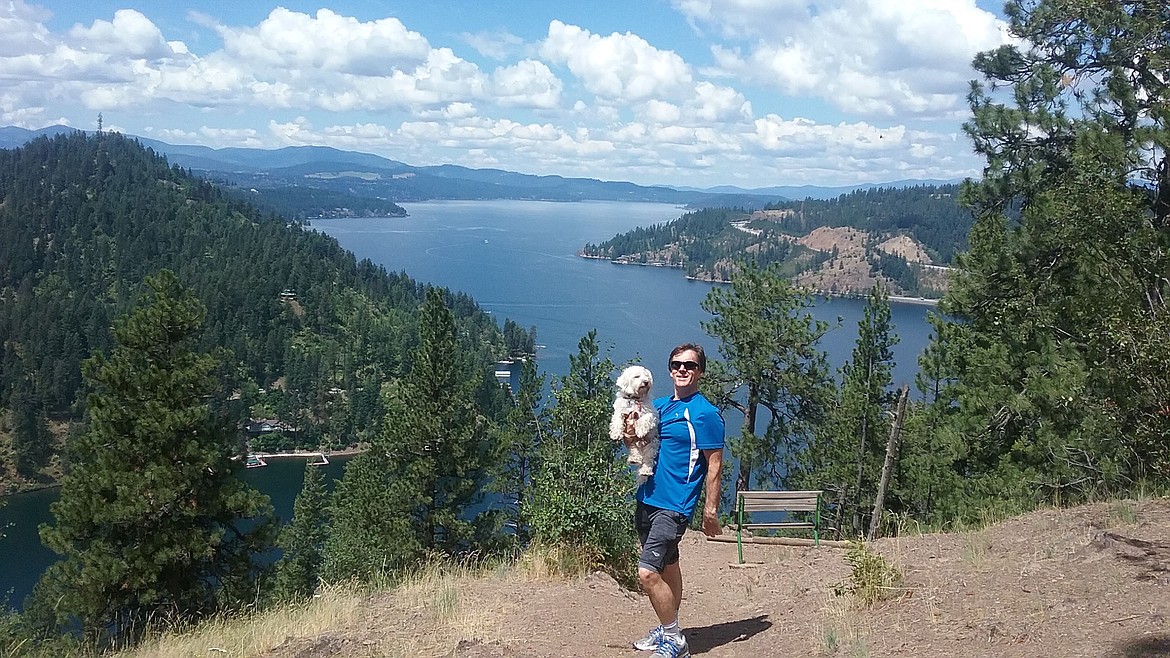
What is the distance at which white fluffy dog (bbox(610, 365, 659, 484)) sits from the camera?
4328mm

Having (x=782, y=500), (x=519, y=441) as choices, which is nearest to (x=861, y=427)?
(x=519, y=441)

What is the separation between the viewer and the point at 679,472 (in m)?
4.35

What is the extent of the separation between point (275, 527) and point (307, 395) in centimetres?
8838

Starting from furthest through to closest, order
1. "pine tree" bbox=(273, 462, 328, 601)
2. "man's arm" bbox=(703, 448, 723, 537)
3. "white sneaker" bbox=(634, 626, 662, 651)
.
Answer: "pine tree" bbox=(273, 462, 328, 601), "white sneaker" bbox=(634, 626, 662, 651), "man's arm" bbox=(703, 448, 723, 537)

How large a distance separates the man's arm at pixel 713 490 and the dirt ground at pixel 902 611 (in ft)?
3.01

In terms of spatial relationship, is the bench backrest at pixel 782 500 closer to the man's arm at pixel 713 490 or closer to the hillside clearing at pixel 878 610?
the hillside clearing at pixel 878 610

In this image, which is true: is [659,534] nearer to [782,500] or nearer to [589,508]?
[589,508]

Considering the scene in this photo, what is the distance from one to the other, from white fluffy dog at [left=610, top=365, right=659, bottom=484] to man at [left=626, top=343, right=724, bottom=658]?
0.04m

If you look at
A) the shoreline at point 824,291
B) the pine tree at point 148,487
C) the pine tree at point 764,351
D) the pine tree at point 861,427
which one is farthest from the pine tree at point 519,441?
the shoreline at point 824,291

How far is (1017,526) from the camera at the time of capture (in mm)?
6844

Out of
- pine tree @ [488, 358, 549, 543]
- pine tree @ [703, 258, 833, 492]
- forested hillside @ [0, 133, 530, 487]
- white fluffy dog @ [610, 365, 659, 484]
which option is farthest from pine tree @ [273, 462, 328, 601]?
forested hillside @ [0, 133, 530, 487]

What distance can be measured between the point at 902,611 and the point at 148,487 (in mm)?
12191

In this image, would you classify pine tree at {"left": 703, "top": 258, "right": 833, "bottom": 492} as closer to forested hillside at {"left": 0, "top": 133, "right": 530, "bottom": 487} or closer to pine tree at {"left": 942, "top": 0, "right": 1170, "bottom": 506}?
pine tree at {"left": 942, "top": 0, "right": 1170, "bottom": 506}

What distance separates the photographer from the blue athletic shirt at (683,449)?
4297 millimetres
